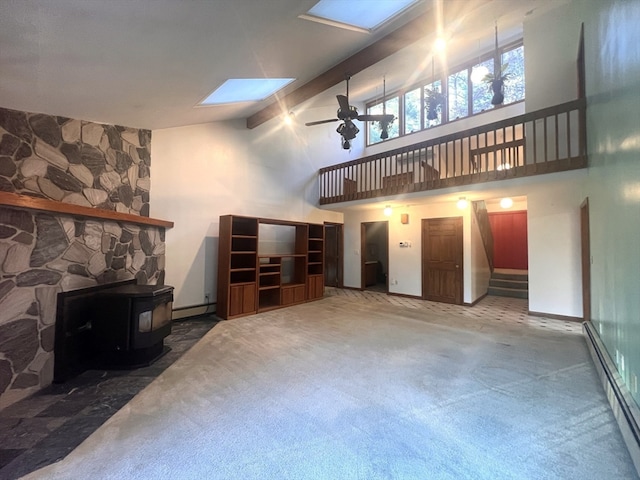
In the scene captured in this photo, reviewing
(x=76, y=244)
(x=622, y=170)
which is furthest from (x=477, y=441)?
(x=76, y=244)

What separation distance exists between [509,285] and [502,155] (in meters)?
3.95

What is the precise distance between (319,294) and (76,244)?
16.4 ft

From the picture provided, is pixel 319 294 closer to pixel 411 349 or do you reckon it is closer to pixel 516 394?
pixel 411 349

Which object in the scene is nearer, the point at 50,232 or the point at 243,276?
the point at 50,232

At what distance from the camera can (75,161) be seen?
327cm

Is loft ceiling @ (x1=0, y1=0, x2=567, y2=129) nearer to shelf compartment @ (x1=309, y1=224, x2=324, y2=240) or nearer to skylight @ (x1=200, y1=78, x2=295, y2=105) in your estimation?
skylight @ (x1=200, y1=78, x2=295, y2=105)

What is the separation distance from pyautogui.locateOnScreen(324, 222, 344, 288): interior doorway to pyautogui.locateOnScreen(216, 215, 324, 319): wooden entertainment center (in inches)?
69.9

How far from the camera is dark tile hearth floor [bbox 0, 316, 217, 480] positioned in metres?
1.73

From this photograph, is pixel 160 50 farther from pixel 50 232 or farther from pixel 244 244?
pixel 244 244

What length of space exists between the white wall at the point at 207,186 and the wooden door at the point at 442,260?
3.75 meters

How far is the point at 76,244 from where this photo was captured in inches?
117

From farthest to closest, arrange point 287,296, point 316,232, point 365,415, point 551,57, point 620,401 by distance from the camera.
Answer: point 316,232, point 287,296, point 551,57, point 365,415, point 620,401

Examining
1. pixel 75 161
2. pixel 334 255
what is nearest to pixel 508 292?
pixel 334 255

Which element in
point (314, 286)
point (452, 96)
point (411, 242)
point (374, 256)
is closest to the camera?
point (314, 286)
